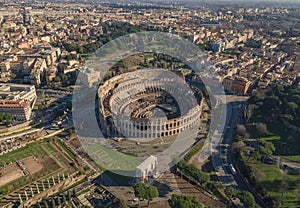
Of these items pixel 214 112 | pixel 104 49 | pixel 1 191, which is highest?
pixel 104 49

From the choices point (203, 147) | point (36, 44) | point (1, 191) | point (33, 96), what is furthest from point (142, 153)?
point (36, 44)

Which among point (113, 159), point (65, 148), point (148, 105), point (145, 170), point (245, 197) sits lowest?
point (65, 148)

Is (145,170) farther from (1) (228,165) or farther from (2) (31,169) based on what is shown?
(2) (31,169)

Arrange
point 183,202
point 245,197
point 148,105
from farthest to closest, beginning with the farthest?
1. point 148,105
2. point 245,197
3. point 183,202

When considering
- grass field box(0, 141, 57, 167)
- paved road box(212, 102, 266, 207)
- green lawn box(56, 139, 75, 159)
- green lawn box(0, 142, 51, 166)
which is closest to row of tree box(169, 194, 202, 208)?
paved road box(212, 102, 266, 207)

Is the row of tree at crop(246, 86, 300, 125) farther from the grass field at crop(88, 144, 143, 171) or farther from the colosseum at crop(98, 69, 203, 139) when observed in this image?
the grass field at crop(88, 144, 143, 171)

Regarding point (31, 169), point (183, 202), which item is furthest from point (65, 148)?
point (183, 202)

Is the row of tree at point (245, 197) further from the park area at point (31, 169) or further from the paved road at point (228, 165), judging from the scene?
the park area at point (31, 169)

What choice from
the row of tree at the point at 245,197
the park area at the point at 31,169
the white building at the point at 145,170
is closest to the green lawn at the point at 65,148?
the park area at the point at 31,169

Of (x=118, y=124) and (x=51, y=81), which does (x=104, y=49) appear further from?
(x=118, y=124)
